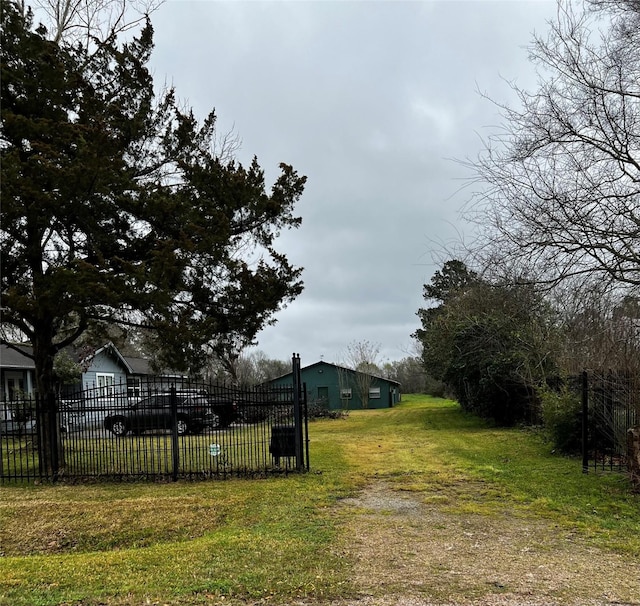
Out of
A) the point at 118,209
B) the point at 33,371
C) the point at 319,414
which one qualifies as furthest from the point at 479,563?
the point at 319,414

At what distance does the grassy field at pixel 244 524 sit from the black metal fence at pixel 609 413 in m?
0.58

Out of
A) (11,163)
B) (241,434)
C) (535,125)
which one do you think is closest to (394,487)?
(241,434)

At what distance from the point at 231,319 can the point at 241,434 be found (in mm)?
2685

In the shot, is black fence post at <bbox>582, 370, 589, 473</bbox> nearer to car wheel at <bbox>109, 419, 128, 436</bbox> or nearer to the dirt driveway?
the dirt driveway

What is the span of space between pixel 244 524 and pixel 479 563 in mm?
2981

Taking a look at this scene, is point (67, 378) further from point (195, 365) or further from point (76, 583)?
point (76, 583)

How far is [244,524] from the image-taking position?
6.51 m

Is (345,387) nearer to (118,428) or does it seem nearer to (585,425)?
(118,428)

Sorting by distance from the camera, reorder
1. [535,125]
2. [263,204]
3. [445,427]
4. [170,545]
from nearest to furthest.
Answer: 1. [170,545]
2. [535,125]
3. [263,204]
4. [445,427]

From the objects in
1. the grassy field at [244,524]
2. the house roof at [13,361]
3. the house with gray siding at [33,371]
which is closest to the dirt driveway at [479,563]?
the grassy field at [244,524]

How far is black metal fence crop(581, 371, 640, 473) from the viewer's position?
29.0 ft

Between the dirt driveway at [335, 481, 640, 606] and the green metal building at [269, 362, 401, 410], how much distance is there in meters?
32.0

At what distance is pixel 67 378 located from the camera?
20.6 meters

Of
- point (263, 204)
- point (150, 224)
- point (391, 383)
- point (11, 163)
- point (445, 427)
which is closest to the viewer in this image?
point (11, 163)
